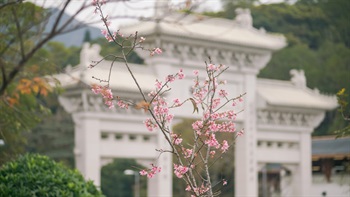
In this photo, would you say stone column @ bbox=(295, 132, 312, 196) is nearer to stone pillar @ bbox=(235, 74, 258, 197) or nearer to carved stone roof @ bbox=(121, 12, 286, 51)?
stone pillar @ bbox=(235, 74, 258, 197)

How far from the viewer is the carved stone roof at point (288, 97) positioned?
14.9m

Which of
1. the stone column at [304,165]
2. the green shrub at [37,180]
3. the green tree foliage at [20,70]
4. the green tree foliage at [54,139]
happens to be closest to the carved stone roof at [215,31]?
the stone column at [304,165]

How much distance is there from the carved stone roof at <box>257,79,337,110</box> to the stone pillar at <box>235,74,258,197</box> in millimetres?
323

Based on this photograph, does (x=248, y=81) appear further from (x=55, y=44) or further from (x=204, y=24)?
(x=55, y=44)

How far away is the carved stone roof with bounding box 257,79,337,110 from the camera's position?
48.9ft

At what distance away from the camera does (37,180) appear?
7055mm

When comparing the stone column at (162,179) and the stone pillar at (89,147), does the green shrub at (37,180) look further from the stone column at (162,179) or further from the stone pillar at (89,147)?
the stone column at (162,179)

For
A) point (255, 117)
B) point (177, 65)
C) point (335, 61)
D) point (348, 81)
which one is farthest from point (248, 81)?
point (335, 61)

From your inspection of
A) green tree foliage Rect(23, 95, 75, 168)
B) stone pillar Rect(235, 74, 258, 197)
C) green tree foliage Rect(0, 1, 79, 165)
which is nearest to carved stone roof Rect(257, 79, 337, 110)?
stone pillar Rect(235, 74, 258, 197)

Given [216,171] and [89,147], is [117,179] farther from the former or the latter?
[89,147]

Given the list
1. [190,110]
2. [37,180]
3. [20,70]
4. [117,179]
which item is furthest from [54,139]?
[37,180]

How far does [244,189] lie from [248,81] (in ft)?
6.25

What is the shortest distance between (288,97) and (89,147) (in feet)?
14.5

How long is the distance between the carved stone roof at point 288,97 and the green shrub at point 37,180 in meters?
7.81
